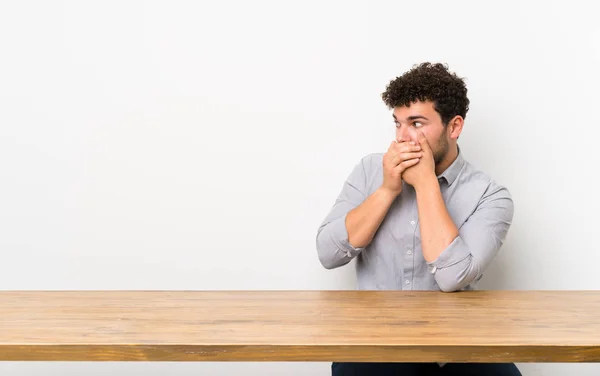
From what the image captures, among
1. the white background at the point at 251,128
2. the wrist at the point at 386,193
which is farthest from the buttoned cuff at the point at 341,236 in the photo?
the white background at the point at 251,128

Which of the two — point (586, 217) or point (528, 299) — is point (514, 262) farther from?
point (528, 299)

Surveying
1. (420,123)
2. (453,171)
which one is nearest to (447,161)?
(453,171)

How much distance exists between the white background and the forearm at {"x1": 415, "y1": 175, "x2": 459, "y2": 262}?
0.70 metres

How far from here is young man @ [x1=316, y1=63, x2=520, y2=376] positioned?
2.10m

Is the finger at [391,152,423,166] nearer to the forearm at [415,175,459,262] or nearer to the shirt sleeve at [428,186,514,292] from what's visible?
the forearm at [415,175,459,262]

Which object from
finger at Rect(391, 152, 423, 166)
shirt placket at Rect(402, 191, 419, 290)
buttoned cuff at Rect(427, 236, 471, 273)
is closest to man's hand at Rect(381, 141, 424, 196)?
finger at Rect(391, 152, 423, 166)

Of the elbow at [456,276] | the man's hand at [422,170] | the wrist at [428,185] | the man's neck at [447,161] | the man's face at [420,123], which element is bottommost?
the elbow at [456,276]

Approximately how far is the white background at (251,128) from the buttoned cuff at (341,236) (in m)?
0.65

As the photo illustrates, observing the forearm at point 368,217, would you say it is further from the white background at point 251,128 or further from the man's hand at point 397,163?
the white background at point 251,128

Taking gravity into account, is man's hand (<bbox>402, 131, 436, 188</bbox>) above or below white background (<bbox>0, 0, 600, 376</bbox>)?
below

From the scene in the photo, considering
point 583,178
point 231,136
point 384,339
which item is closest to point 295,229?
point 231,136

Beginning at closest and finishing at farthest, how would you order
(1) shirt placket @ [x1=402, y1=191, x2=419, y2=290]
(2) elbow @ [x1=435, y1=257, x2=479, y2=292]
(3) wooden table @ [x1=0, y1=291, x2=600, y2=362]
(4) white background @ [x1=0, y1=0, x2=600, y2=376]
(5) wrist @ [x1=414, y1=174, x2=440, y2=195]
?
(3) wooden table @ [x1=0, y1=291, x2=600, y2=362]
(2) elbow @ [x1=435, y1=257, x2=479, y2=292]
(5) wrist @ [x1=414, y1=174, x2=440, y2=195]
(1) shirt placket @ [x1=402, y1=191, x2=419, y2=290]
(4) white background @ [x1=0, y1=0, x2=600, y2=376]

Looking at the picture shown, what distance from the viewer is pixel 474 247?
2107 millimetres

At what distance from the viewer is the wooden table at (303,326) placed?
5.13 ft
